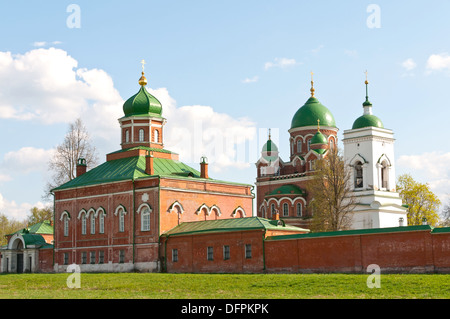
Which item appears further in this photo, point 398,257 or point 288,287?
point 398,257

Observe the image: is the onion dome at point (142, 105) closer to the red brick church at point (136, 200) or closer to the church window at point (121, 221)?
the red brick church at point (136, 200)

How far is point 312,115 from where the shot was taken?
66.3 metres

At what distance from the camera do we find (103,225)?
43.2 m

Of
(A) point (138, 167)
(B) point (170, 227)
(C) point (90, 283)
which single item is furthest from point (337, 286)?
(A) point (138, 167)

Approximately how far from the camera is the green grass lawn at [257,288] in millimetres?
21734

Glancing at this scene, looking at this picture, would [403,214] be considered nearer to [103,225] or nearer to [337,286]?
[103,225]

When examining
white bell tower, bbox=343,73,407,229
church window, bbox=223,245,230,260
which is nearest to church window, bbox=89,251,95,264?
church window, bbox=223,245,230,260

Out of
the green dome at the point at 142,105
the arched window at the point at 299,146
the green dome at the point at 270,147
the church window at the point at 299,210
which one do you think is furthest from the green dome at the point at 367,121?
the green dome at the point at 142,105

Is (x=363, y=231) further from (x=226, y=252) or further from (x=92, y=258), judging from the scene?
(x=92, y=258)

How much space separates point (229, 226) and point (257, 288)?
1151 cm

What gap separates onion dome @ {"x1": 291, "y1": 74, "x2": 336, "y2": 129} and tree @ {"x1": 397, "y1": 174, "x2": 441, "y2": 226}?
9578mm

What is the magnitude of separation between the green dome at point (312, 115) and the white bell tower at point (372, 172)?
9.34 m

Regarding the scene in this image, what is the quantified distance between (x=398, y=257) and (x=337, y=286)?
560cm

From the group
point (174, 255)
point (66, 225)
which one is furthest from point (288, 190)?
point (174, 255)
